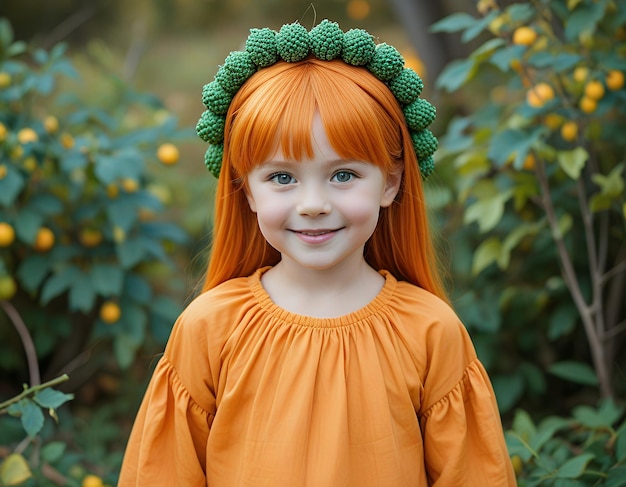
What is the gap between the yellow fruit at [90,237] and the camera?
2882mm

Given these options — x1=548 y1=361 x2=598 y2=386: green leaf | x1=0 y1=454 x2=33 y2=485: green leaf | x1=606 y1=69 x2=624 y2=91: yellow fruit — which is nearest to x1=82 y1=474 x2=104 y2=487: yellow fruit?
x1=0 y1=454 x2=33 y2=485: green leaf

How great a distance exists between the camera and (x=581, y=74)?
8.54ft

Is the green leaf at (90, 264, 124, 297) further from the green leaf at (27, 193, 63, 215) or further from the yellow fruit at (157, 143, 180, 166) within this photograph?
the yellow fruit at (157, 143, 180, 166)

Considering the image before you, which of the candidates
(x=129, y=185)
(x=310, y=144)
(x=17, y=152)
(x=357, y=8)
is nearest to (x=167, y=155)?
(x=129, y=185)

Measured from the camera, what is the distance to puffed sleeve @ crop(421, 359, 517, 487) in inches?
67.3

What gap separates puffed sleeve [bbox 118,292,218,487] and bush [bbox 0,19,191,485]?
0.84 meters

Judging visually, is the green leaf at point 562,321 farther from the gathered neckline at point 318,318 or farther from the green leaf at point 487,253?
the gathered neckline at point 318,318

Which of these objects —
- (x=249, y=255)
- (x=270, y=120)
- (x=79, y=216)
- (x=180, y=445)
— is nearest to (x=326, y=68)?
(x=270, y=120)

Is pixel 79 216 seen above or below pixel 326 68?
below

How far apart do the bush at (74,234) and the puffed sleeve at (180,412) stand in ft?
2.75

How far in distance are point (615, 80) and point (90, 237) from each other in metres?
1.85

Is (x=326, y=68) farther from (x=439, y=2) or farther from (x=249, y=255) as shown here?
(x=439, y=2)

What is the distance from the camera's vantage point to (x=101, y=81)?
3736mm

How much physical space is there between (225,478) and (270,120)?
29.7 inches
